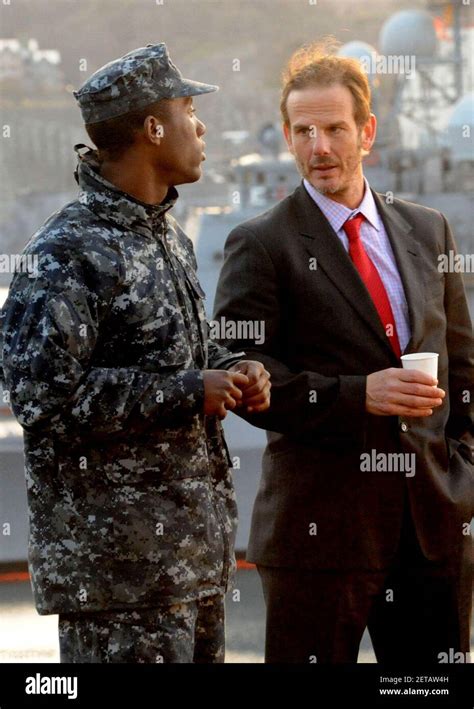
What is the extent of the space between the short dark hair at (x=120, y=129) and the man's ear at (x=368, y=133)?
751 mm

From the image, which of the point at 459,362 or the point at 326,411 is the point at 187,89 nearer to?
the point at 326,411

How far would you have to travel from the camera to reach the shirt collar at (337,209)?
338 cm

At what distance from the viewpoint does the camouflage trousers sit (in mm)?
2748

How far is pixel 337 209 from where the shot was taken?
338 centimetres

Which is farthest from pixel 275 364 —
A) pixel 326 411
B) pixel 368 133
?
pixel 368 133

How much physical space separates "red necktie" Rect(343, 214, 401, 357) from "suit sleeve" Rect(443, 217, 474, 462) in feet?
0.82

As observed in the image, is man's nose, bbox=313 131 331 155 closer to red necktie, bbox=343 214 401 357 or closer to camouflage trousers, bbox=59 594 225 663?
red necktie, bbox=343 214 401 357

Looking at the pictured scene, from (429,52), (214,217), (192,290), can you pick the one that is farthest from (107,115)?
(429,52)

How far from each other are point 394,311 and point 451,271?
0.91ft

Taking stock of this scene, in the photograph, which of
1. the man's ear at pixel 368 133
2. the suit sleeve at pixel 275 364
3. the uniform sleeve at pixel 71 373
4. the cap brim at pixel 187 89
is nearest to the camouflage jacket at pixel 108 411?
the uniform sleeve at pixel 71 373

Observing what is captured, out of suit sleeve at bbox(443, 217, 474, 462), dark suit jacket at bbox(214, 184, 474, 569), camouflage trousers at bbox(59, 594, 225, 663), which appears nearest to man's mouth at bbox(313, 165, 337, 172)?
dark suit jacket at bbox(214, 184, 474, 569)

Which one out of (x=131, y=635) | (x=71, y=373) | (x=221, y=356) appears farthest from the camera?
(x=221, y=356)

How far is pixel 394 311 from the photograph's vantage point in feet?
10.9

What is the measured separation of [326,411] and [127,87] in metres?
0.92
